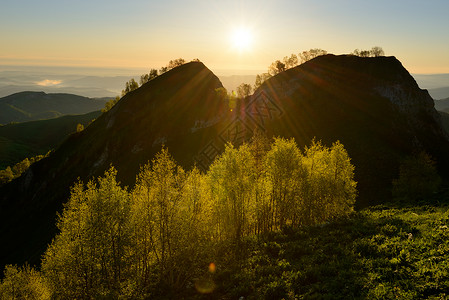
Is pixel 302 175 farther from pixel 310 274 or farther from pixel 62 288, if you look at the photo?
pixel 62 288

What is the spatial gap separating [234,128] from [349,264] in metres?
99.7

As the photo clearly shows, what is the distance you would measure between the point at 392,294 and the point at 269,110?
111 metres

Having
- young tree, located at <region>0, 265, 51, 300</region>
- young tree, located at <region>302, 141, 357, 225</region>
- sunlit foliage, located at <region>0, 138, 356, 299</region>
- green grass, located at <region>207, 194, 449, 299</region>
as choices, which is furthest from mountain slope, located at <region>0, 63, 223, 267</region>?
green grass, located at <region>207, 194, 449, 299</region>

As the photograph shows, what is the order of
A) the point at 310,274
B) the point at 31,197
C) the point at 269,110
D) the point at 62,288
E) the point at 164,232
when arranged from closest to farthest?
the point at 310,274 → the point at 164,232 → the point at 62,288 → the point at 269,110 → the point at 31,197

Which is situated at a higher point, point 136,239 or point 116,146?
point 116,146

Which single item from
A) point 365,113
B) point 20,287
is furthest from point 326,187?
point 365,113

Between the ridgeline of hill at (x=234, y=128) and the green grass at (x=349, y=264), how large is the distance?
52.8 m

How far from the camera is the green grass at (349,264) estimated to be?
56.5 feet

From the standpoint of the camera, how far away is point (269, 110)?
122188 mm

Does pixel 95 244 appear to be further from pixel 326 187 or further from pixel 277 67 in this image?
pixel 277 67

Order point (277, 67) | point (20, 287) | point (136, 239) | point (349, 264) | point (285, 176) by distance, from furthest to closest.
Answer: point (277, 67) < point (20, 287) < point (285, 176) < point (136, 239) < point (349, 264)

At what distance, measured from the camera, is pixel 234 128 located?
119375 millimetres

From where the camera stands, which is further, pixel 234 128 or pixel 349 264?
pixel 234 128

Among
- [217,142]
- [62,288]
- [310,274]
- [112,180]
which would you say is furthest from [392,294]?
[217,142]
